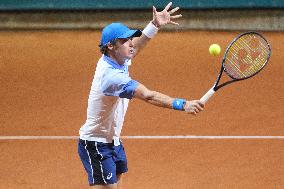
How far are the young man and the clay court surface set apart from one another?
164 cm

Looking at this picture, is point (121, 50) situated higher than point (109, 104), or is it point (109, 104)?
point (121, 50)

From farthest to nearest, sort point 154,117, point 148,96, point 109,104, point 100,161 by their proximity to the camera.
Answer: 1. point 154,117
2. point 100,161
3. point 109,104
4. point 148,96

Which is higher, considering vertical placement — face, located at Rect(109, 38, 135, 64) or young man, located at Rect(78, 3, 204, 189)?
face, located at Rect(109, 38, 135, 64)

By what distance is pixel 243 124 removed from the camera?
9.54 meters

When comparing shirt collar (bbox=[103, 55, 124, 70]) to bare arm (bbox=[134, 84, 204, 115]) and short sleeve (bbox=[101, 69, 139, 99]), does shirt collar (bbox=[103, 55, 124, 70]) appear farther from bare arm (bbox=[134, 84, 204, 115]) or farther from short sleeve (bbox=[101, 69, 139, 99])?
bare arm (bbox=[134, 84, 204, 115])

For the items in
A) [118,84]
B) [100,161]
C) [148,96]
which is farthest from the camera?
[100,161]

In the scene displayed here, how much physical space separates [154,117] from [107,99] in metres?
4.11

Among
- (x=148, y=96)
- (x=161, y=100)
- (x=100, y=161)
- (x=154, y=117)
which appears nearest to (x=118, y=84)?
(x=148, y=96)

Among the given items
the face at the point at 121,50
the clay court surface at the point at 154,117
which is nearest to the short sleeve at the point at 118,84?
the face at the point at 121,50

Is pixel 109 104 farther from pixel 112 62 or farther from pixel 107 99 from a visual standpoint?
pixel 112 62

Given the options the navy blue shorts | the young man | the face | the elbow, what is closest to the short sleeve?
the young man

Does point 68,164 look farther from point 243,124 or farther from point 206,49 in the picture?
point 206,49

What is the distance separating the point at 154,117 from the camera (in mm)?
9945

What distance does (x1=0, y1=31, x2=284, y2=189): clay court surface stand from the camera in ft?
26.2
